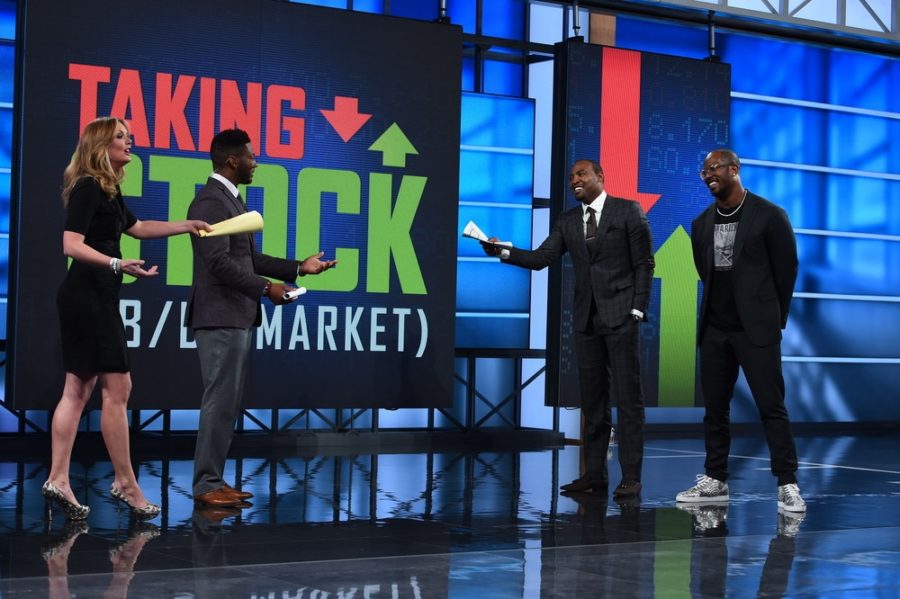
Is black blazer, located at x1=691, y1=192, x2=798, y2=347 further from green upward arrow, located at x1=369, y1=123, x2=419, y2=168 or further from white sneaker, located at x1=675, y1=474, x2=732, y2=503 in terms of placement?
green upward arrow, located at x1=369, y1=123, x2=419, y2=168

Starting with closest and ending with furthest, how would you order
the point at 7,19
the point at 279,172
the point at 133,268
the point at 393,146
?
the point at 133,268, the point at 279,172, the point at 393,146, the point at 7,19

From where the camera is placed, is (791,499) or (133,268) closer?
(133,268)

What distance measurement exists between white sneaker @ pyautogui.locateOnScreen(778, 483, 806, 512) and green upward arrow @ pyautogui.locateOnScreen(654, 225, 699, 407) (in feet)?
14.6

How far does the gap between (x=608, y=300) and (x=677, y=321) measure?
14.0 feet

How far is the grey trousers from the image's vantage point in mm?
6324

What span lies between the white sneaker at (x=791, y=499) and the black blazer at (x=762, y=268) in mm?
749

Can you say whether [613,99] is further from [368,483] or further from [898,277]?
[898,277]

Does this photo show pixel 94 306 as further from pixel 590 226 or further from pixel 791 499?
pixel 791 499

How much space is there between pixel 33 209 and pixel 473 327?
15.8 ft

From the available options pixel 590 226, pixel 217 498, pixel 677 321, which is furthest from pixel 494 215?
pixel 217 498

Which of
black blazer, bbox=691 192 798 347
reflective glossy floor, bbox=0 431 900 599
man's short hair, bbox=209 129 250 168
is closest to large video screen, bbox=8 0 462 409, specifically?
reflective glossy floor, bbox=0 431 900 599

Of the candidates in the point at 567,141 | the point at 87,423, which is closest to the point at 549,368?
the point at 567,141

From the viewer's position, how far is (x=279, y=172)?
9367 mm

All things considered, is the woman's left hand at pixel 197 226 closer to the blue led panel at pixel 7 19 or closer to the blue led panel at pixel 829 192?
the blue led panel at pixel 7 19
